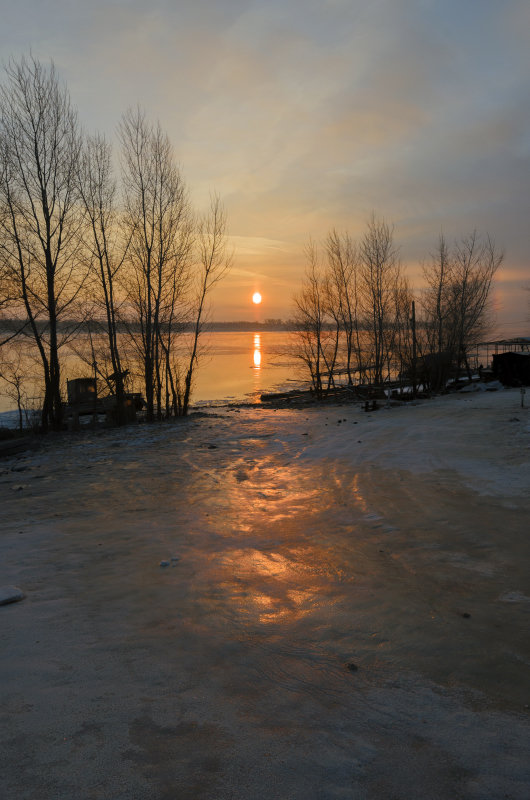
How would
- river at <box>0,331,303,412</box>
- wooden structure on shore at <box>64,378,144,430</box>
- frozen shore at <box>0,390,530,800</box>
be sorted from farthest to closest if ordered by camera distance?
river at <box>0,331,303,412</box> → wooden structure on shore at <box>64,378,144,430</box> → frozen shore at <box>0,390,530,800</box>

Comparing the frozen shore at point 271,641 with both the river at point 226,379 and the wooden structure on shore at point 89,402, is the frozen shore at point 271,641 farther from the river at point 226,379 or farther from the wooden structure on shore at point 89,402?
the river at point 226,379

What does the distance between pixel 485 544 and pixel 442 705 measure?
110 inches

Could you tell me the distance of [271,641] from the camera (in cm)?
353

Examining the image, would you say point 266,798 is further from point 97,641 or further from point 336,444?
point 336,444

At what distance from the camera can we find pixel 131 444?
1294 cm

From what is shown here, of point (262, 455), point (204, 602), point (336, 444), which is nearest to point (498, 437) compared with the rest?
point (336, 444)

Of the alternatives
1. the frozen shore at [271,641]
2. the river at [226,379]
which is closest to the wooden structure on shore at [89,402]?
the river at [226,379]

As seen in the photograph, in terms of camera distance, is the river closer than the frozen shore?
No

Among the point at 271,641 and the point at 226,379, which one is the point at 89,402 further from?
the point at 226,379

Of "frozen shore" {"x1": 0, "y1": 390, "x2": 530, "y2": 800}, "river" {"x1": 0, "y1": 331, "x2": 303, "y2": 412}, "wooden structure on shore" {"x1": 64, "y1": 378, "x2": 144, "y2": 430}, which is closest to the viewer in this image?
"frozen shore" {"x1": 0, "y1": 390, "x2": 530, "y2": 800}

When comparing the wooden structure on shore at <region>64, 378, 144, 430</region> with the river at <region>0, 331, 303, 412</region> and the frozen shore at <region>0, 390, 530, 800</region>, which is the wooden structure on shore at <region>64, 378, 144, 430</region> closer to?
the river at <region>0, 331, 303, 412</region>

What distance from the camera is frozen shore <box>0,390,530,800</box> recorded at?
232 centimetres

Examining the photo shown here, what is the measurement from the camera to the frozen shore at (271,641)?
232 cm

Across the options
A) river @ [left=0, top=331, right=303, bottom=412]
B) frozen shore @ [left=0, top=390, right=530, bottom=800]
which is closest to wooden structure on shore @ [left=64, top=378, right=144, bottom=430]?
river @ [left=0, top=331, right=303, bottom=412]
